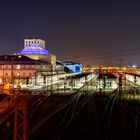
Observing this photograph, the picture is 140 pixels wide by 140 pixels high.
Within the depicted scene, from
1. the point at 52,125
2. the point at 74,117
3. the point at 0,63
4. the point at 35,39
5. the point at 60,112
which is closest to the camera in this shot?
the point at 52,125

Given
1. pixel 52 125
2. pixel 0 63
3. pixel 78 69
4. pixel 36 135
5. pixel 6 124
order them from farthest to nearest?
pixel 78 69 → pixel 0 63 → pixel 52 125 → pixel 6 124 → pixel 36 135

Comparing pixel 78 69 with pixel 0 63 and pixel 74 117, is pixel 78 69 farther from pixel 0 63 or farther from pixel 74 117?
pixel 74 117

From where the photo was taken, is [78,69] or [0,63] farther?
[78,69]

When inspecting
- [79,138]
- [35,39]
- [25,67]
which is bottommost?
[79,138]

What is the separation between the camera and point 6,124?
49.6ft

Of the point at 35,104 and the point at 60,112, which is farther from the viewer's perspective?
the point at 35,104

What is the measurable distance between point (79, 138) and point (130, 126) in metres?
3.88

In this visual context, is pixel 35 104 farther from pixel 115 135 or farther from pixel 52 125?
pixel 115 135

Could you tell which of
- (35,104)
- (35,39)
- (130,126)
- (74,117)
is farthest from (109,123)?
(35,39)

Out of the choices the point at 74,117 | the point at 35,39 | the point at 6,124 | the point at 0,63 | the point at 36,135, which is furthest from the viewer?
the point at 35,39

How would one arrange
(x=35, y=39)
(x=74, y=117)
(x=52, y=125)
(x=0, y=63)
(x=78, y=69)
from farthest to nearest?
(x=78, y=69), (x=35, y=39), (x=0, y=63), (x=74, y=117), (x=52, y=125)

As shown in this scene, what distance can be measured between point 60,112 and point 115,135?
7171 mm

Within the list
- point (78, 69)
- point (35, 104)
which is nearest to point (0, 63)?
point (35, 104)

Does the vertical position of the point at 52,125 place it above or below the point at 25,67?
below
